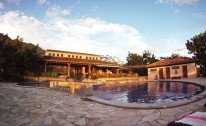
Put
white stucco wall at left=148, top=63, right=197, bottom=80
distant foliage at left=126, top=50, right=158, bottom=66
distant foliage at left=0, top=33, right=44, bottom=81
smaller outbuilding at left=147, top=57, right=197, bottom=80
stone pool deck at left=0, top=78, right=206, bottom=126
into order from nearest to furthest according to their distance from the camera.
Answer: stone pool deck at left=0, top=78, right=206, bottom=126 < distant foliage at left=0, top=33, right=44, bottom=81 < white stucco wall at left=148, top=63, right=197, bottom=80 < smaller outbuilding at left=147, top=57, right=197, bottom=80 < distant foliage at left=126, top=50, right=158, bottom=66

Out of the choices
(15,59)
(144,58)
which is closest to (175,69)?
(144,58)

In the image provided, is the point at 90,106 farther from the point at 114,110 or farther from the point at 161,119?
the point at 161,119

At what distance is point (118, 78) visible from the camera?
102ft

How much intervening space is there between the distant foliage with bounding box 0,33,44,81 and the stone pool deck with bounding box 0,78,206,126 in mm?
10342

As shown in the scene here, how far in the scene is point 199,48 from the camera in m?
27.7

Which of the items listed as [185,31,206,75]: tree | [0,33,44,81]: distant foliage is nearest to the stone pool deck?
[0,33,44,81]: distant foliage

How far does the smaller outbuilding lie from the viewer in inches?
1147

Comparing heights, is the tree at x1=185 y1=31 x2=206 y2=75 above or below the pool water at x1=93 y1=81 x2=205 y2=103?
above

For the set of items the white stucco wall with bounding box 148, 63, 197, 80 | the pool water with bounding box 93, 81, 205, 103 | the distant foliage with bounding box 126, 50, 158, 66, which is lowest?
the pool water with bounding box 93, 81, 205, 103

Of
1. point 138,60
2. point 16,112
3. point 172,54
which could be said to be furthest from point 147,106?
point 172,54

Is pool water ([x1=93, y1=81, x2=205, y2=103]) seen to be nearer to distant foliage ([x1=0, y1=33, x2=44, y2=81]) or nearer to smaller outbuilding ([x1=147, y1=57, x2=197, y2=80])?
distant foliage ([x1=0, y1=33, x2=44, y2=81])

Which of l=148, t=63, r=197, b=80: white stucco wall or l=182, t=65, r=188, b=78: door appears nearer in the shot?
l=148, t=63, r=197, b=80: white stucco wall

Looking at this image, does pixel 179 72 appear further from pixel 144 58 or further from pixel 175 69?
pixel 144 58

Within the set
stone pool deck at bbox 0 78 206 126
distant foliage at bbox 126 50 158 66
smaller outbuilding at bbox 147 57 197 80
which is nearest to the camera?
stone pool deck at bbox 0 78 206 126
